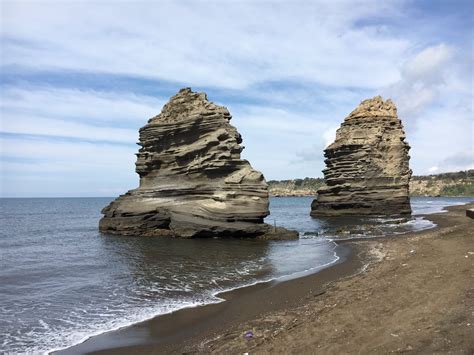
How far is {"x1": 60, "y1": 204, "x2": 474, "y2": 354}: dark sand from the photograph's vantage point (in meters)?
8.09

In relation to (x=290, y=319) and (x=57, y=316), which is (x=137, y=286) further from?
(x=290, y=319)

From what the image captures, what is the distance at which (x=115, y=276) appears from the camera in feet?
62.0

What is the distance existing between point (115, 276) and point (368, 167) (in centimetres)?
4772

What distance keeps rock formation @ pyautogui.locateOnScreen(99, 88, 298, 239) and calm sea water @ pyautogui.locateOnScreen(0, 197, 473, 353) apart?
2.14 metres

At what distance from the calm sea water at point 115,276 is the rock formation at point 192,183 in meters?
2.14

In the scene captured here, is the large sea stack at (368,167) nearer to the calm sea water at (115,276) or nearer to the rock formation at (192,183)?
the calm sea water at (115,276)

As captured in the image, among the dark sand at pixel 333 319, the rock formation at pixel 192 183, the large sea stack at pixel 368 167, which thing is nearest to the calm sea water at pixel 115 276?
the dark sand at pixel 333 319


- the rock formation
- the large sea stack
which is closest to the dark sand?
the rock formation

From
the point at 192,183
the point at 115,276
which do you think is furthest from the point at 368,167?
the point at 115,276

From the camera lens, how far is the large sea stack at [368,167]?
5944cm

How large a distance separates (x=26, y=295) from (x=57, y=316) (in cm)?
364

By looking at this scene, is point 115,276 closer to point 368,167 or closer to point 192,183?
point 192,183

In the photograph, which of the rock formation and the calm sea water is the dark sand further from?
the rock formation

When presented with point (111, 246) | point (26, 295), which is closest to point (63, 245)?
point (111, 246)
